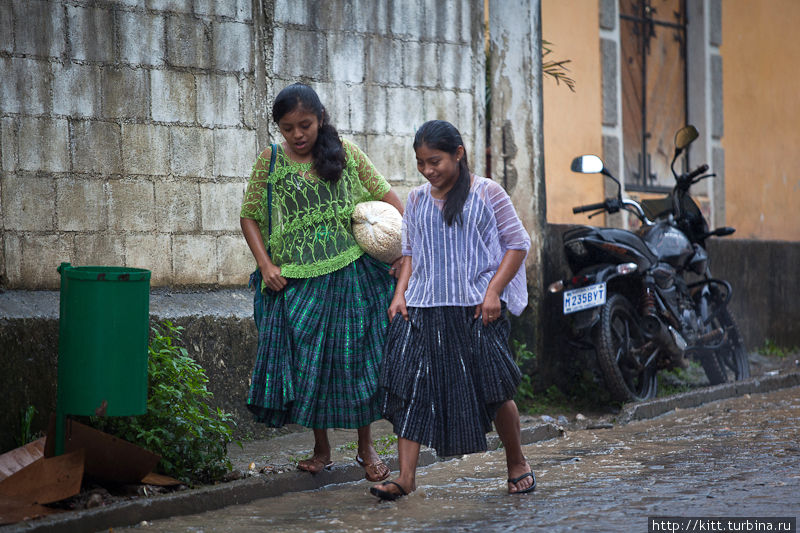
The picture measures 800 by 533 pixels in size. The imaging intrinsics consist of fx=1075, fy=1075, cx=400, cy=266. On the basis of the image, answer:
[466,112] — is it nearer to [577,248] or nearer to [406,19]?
[406,19]

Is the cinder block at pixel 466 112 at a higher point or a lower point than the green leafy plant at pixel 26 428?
higher

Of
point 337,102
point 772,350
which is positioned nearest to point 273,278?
point 337,102

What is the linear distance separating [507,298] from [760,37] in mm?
9270

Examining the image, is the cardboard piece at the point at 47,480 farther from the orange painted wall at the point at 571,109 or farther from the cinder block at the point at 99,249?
the orange painted wall at the point at 571,109

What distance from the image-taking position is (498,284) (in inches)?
187

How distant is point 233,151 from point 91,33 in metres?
1.10

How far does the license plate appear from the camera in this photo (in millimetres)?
7461

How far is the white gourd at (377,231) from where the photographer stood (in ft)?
16.6

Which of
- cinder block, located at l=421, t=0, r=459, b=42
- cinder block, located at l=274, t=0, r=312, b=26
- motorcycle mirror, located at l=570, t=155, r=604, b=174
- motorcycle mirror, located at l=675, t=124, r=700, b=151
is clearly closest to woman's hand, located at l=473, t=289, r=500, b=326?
cinder block, located at l=274, t=0, r=312, b=26

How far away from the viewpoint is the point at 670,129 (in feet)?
39.2

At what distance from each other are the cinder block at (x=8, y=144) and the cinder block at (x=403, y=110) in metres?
2.49

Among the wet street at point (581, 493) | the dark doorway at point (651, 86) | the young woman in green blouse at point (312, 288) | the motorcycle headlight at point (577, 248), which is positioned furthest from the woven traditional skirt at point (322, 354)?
the dark doorway at point (651, 86)

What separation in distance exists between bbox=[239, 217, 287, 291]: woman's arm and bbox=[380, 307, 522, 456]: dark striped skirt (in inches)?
26.3

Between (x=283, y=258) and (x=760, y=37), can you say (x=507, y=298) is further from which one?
(x=760, y=37)
